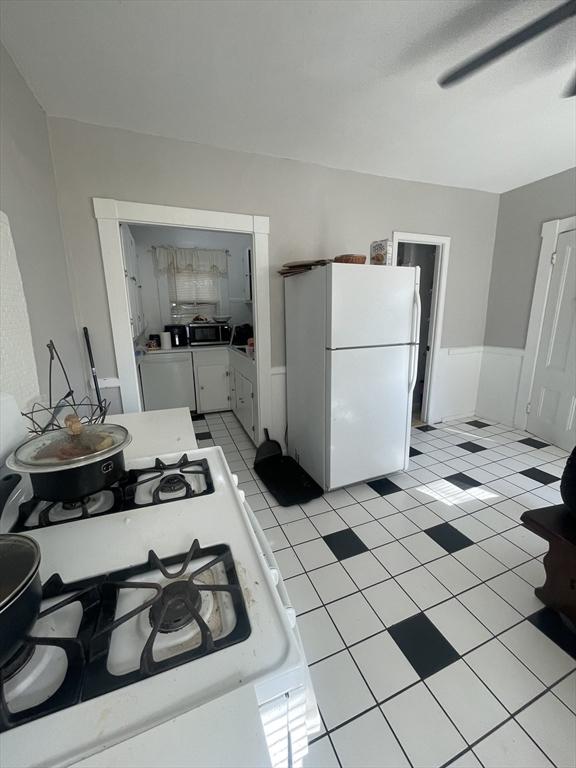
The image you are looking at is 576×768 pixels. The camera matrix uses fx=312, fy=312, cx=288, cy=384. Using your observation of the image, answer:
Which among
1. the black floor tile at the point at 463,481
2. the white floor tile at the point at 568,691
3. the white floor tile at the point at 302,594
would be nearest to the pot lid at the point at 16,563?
the white floor tile at the point at 302,594

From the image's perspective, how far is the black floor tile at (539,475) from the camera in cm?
235

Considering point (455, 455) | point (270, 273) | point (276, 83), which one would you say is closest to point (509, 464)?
point (455, 455)

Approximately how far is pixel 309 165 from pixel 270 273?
85cm

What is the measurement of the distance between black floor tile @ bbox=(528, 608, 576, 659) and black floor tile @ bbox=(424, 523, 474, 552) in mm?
405

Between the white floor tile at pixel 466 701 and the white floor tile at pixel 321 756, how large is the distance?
408 millimetres

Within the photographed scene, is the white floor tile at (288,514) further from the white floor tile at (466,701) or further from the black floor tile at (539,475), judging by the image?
the black floor tile at (539,475)

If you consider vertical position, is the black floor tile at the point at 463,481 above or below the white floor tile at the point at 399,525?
above

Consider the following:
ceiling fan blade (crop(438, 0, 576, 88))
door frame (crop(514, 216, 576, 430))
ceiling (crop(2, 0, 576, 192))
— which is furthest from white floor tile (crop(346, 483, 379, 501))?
ceiling (crop(2, 0, 576, 192))

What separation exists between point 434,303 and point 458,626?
2739 millimetres

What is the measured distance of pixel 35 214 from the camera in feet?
4.83

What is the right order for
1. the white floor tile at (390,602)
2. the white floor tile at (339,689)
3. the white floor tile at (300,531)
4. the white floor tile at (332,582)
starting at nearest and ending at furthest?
the white floor tile at (339,689) < the white floor tile at (390,602) < the white floor tile at (332,582) < the white floor tile at (300,531)

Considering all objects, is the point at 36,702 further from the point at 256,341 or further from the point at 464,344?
the point at 464,344

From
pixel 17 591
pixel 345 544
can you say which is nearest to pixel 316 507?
pixel 345 544

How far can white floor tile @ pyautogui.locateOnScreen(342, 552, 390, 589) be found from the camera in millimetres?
1547
